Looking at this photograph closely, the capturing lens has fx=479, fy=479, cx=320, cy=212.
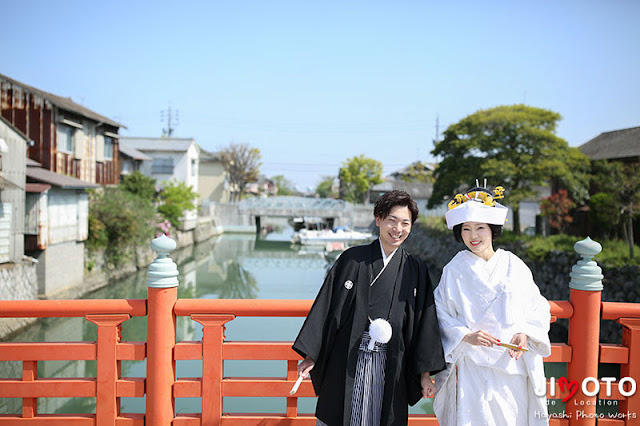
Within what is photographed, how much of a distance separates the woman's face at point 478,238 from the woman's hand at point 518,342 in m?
0.39

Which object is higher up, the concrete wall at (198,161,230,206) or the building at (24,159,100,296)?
the concrete wall at (198,161,230,206)

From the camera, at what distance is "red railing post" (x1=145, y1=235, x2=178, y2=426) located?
2.62m

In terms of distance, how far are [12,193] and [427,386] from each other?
37.8ft

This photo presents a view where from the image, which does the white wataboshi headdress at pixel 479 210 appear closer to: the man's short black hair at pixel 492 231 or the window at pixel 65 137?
the man's short black hair at pixel 492 231

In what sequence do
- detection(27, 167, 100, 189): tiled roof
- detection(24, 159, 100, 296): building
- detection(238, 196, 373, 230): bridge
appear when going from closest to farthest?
detection(24, 159, 100, 296): building, detection(27, 167, 100, 189): tiled roof, detection(238, 196, 373, 230): bridge

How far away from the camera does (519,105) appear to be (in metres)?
16.8

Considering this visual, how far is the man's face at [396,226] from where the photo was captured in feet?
7.47

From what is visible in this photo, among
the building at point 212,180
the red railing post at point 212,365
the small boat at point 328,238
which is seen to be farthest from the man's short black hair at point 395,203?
the building at point 212,180

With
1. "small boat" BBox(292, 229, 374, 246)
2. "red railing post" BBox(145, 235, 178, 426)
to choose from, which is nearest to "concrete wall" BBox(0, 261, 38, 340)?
"red railing post" BBox(145, 235, 178, 426)

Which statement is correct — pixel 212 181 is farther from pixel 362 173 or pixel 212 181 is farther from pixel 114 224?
pixel 114 224

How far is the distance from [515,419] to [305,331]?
1.07 metres

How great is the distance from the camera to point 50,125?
1421 centimetres

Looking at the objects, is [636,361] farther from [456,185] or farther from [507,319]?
[456,185]

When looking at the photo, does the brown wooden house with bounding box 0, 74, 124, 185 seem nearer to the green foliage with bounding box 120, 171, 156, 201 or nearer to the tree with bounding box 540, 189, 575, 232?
the green foliage with bounding box 120, 171, 156, 201
